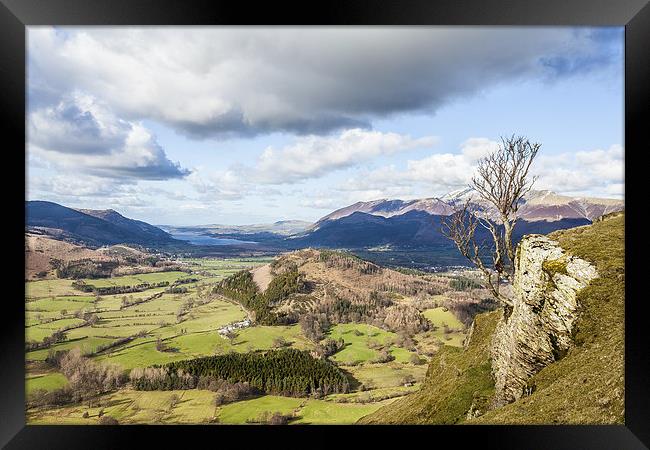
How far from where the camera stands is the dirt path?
2931cm

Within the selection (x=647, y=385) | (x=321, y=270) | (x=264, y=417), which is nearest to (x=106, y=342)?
(x=264, y=417)

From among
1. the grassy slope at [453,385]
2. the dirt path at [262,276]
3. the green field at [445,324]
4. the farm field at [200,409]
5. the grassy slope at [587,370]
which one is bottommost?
the farm field at [200,409]

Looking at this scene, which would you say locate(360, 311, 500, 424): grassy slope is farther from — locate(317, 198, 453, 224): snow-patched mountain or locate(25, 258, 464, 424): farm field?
locate(317, 198, 453, 224): snow-patched mountain

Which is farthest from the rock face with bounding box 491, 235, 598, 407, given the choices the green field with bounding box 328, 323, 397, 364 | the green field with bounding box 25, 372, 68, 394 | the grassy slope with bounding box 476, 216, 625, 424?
the green field with bounding box 25, 372, 68, 394

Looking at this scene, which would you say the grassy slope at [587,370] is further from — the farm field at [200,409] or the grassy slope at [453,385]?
the farm field at [200,409]

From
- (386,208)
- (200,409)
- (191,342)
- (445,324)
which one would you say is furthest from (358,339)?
(386,208)

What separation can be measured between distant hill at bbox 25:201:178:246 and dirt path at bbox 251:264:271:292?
10.7 metres

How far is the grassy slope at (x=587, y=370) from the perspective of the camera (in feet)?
10.8

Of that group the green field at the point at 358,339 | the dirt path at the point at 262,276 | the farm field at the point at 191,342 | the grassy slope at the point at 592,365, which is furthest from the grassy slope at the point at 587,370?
the dirt path at the point at 262,276

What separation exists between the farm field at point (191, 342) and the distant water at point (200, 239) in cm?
268

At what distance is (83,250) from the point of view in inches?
1030

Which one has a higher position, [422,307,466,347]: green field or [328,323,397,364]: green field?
[422,307,466,347]: green field

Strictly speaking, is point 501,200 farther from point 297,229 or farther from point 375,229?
point 375,229

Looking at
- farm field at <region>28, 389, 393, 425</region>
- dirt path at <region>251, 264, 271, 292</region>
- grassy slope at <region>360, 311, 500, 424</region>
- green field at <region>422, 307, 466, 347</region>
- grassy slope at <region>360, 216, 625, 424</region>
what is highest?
grassy slope at <region>360, 216, 625, 424</region>
